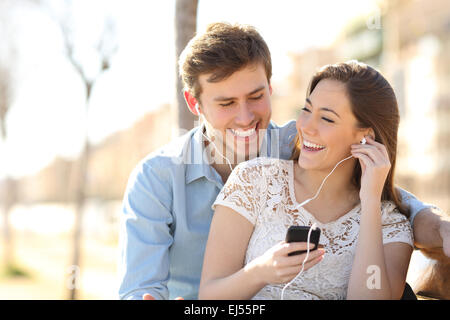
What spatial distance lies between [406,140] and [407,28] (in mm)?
7312

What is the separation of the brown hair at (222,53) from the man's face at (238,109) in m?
0.04

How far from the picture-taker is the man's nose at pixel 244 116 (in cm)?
324

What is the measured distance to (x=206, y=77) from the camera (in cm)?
330

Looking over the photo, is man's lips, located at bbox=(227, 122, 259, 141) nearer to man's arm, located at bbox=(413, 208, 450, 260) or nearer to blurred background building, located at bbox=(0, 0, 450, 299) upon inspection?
man's arm, located at bbox=(413, 208, 450, 260)

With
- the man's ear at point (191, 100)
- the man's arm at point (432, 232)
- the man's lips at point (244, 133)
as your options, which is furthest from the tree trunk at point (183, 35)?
the man's arm at point (432, 232)

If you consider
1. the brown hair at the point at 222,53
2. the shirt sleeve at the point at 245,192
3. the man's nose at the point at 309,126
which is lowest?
the shirt sleeve at the point at 245,192

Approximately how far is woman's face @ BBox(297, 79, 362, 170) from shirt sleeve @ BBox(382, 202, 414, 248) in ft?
1.36

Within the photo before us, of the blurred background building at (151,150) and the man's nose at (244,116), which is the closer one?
the man's nose at (244,116)

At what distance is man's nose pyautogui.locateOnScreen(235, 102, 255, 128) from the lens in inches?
127

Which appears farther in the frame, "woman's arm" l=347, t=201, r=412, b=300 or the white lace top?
the white lace top

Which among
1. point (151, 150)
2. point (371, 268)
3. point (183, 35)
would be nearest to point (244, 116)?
point (371, 268)

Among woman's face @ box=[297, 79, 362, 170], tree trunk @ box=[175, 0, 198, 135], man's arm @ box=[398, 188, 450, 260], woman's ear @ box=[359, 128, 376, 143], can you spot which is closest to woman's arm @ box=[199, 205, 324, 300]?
woman's face @ box=[297, 79, 362, 170]

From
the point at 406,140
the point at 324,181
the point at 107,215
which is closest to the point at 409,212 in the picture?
the point at 324,181

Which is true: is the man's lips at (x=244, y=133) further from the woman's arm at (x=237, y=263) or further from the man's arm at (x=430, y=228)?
the man's arm at (x=430, y=228)
